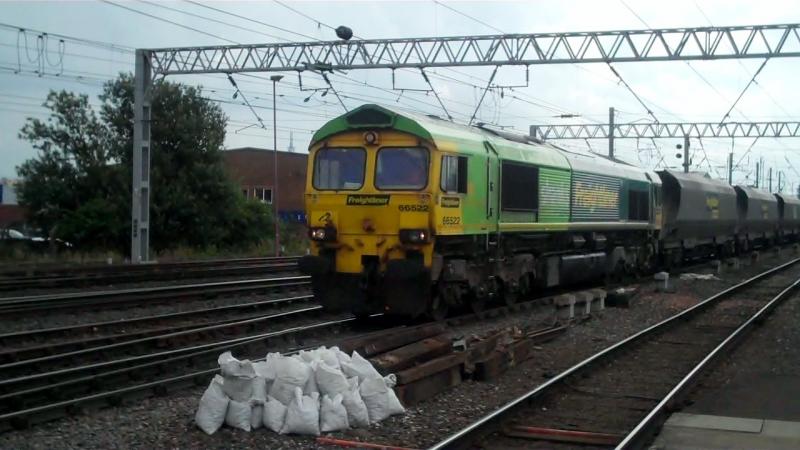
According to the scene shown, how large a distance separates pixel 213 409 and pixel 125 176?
3713 centimetres

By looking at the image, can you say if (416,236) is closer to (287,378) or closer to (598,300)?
(287,378)

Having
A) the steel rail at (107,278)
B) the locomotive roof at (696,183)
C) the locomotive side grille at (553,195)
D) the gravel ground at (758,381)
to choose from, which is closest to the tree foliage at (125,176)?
the steel rail at (107,278)

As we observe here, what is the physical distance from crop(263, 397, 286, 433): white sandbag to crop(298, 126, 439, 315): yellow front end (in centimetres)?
561

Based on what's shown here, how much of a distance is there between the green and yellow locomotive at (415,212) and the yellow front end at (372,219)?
2 cm

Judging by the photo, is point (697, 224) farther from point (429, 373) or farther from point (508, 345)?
point (429, 373)

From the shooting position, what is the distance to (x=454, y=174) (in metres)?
14.4

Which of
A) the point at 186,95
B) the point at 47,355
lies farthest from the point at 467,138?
the point at 186,95

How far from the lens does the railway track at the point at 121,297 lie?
53.7 ft

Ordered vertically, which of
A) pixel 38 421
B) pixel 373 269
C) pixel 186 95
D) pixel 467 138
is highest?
pixel 186 95

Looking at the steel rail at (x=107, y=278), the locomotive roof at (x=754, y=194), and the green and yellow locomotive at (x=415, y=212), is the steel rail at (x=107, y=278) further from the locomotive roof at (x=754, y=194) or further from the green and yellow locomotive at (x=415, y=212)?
the locomotive roof at (x=754, y=194)

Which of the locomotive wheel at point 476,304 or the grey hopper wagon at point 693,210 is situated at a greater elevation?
the grey hopper wagon at point 693,210

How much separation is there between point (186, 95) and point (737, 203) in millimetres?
27431

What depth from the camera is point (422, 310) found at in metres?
14.0

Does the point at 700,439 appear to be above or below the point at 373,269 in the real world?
below
